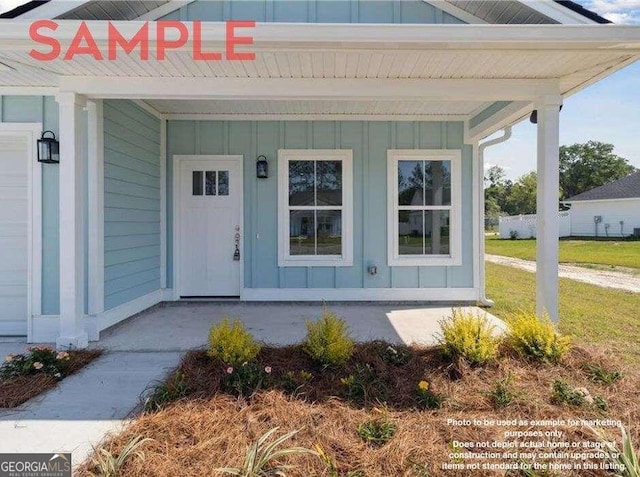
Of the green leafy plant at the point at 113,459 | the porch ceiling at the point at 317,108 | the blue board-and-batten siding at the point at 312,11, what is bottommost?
the green leafy plant at the point at 113,459

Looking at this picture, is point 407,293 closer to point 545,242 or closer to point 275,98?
point 545,242

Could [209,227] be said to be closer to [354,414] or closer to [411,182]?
[411,182]

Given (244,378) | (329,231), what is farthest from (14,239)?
(329,231)

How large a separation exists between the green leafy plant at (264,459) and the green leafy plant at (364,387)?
0.69m

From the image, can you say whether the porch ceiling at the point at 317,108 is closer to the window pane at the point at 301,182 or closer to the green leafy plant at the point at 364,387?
the window pane at the point at 301,182

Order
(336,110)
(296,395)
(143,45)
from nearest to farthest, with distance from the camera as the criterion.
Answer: (296,395) < (143,45) < (336,110)

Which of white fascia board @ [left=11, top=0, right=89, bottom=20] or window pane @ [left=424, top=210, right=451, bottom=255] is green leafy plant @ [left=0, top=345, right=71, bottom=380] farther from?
window pane @ [left=424, top=210, right=451, bottom=255]

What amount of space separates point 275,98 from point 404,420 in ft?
9.92

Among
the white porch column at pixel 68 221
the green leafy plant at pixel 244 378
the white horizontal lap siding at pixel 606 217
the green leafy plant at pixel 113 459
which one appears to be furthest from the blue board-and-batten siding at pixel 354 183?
the white horizontal lap siding at pixel 606 217

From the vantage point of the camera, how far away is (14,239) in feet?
14.3

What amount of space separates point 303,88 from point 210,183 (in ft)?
9.27

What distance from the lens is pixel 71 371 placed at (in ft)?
11.0

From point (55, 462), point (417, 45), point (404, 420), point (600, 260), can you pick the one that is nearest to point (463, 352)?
point (404, 420)

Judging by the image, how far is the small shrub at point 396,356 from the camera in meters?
3.28
